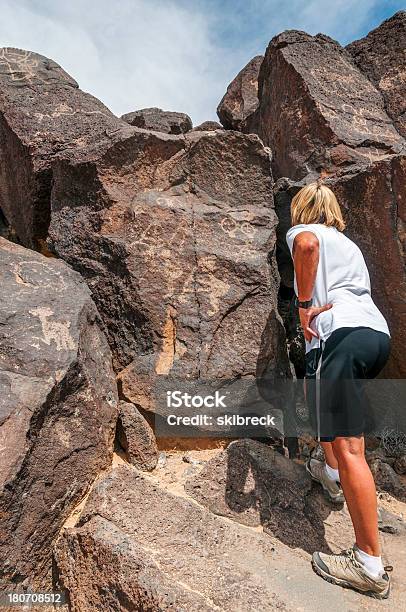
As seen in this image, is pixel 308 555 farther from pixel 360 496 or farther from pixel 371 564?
pixel 360 496

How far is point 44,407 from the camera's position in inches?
93.1

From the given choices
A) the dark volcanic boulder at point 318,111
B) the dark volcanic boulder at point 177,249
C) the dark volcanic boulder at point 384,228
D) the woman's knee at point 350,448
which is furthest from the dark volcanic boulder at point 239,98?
the woman's knee at point 350,448

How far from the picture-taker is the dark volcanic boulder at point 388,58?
5.30 metres

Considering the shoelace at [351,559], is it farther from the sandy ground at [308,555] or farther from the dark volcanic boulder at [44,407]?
the dark volcanic boulder at [44,407]

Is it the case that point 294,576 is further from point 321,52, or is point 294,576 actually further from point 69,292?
point 321,52

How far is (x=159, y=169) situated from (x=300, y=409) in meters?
1.94

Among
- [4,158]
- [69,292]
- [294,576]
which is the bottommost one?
[294,576]

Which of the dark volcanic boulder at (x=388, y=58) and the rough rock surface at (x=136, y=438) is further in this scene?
the dark volcanic boulder at (x=388, y=58)

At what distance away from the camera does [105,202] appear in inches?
136

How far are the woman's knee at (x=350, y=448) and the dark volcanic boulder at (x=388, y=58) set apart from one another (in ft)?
13.2

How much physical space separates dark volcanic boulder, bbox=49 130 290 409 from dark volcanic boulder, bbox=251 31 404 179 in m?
1.20

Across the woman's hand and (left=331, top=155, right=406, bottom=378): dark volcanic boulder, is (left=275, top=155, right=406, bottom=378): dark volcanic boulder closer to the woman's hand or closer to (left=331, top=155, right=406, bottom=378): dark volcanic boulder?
(left=331, top=155, right=406, bottom=378): dark volcanic boulder

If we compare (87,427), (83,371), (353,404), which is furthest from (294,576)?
(83,371)

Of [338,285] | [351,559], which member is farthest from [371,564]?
[338,285]
